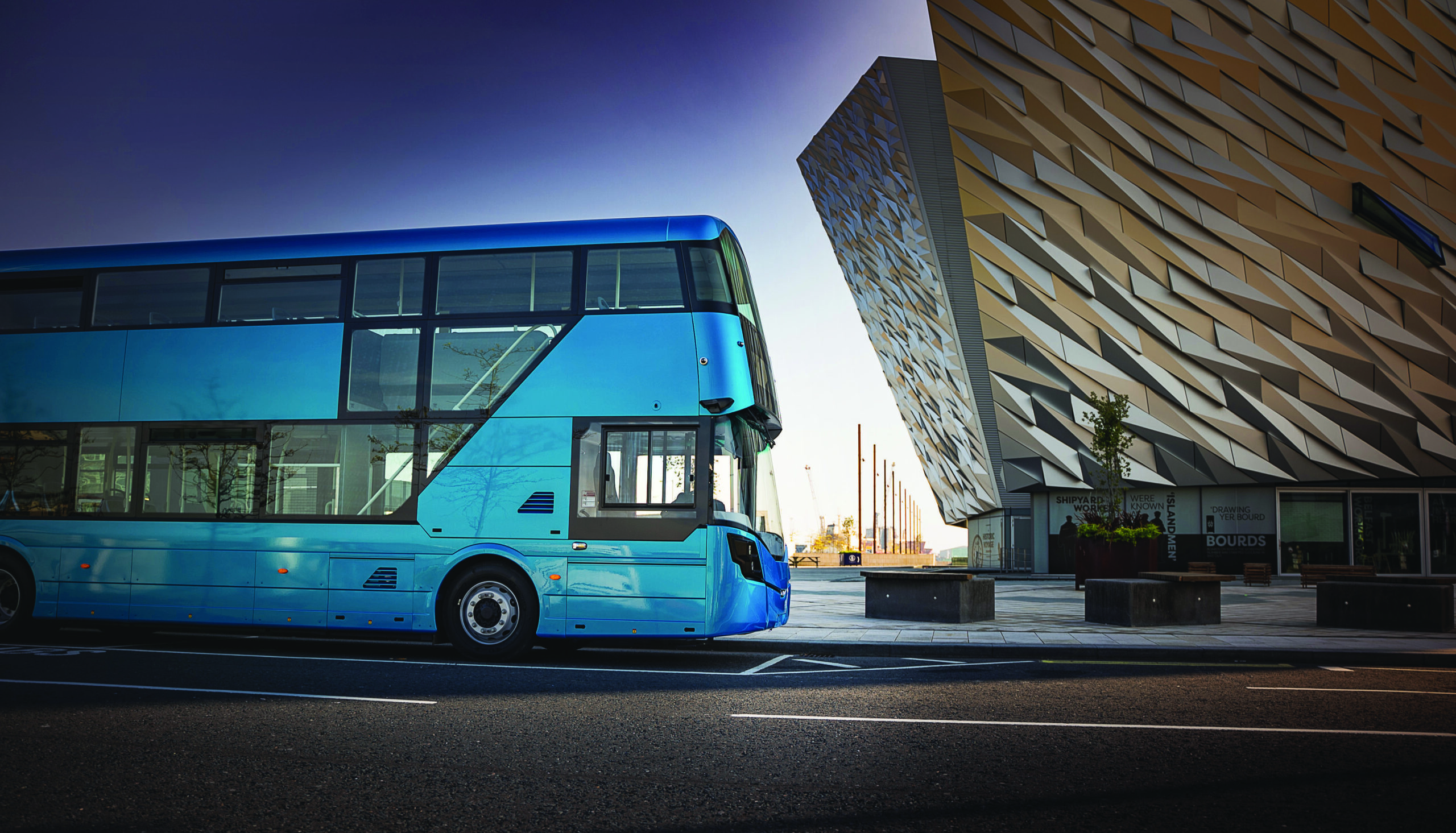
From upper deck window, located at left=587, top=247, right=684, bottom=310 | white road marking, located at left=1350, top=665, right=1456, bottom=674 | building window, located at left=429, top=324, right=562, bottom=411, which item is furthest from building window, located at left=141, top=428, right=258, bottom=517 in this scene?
white road marking, located at left=1350, top=665, right=1456, bottom=674

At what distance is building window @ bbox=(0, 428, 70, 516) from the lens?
34.1 ft

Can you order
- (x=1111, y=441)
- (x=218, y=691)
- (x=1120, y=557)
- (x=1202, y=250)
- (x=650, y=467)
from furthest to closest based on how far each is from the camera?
(x=1202, y=250)
(x=1111, y=441)
(x=1120, y=557)
(x=650, y=467)
(x=218, y=691)

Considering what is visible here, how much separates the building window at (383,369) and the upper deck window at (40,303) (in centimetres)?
357

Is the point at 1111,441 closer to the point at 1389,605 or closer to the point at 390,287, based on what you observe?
the point at 1389,605

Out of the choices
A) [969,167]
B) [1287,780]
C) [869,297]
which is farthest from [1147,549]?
[869,297]

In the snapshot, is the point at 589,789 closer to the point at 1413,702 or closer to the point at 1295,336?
the point at 1413,702

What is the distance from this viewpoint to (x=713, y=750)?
4.95 metres

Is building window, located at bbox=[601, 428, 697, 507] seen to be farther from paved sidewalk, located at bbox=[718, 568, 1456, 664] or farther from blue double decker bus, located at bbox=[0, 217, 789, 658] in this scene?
paved sidewalk, located at bbox=[718, 568, 1456, 664]

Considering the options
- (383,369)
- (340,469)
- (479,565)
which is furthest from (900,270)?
(340,469)

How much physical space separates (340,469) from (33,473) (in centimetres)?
388

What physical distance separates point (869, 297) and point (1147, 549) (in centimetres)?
2193

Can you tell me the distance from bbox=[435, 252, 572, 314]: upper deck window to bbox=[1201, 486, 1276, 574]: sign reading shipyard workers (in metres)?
26.7

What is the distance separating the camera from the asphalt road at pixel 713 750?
3.75 meters

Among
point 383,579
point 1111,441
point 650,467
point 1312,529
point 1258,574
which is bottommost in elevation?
point 1258,574
